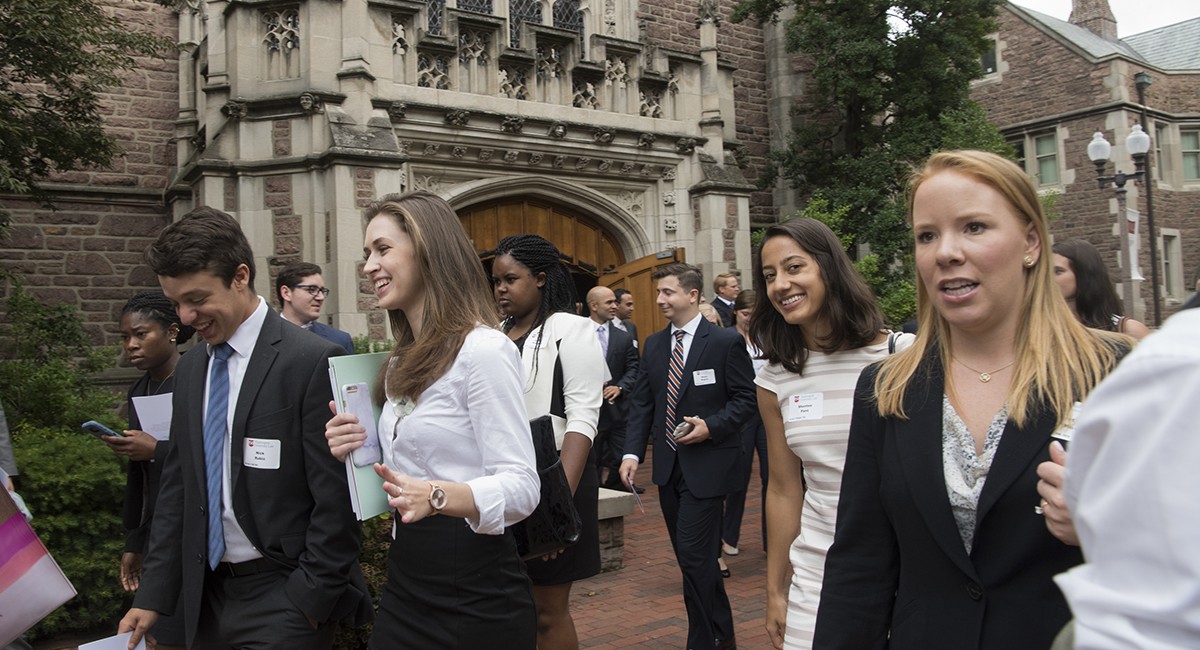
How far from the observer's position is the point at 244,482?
280 centimetres

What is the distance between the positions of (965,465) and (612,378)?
792 cm

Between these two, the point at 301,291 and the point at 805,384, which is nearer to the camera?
the point at 805,384

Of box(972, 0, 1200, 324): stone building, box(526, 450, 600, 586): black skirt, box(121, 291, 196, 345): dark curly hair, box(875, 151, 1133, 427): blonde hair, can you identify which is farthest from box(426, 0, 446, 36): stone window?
box(972, 0, 1200, 324): stone building

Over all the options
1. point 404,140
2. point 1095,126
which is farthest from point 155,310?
point 1095,126

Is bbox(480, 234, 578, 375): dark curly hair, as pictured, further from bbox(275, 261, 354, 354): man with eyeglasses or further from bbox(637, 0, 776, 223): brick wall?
bbox(637, 0, 776, 223): brick wall

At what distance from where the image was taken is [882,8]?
15.8 metres

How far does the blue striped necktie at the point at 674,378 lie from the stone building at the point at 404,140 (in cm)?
595

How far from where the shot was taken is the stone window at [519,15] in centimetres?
1431

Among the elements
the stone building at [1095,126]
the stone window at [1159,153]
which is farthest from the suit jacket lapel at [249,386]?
the stone window at [1159,153]

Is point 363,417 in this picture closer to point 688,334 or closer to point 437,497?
point 437,497

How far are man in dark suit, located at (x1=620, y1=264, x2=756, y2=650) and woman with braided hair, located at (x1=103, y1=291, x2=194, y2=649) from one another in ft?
7.71

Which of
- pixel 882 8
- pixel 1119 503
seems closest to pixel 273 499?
pixel 1119 503

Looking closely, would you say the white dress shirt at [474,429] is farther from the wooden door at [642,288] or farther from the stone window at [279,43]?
the wooden door at [642,288]

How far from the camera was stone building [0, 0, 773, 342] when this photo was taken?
426 inches
